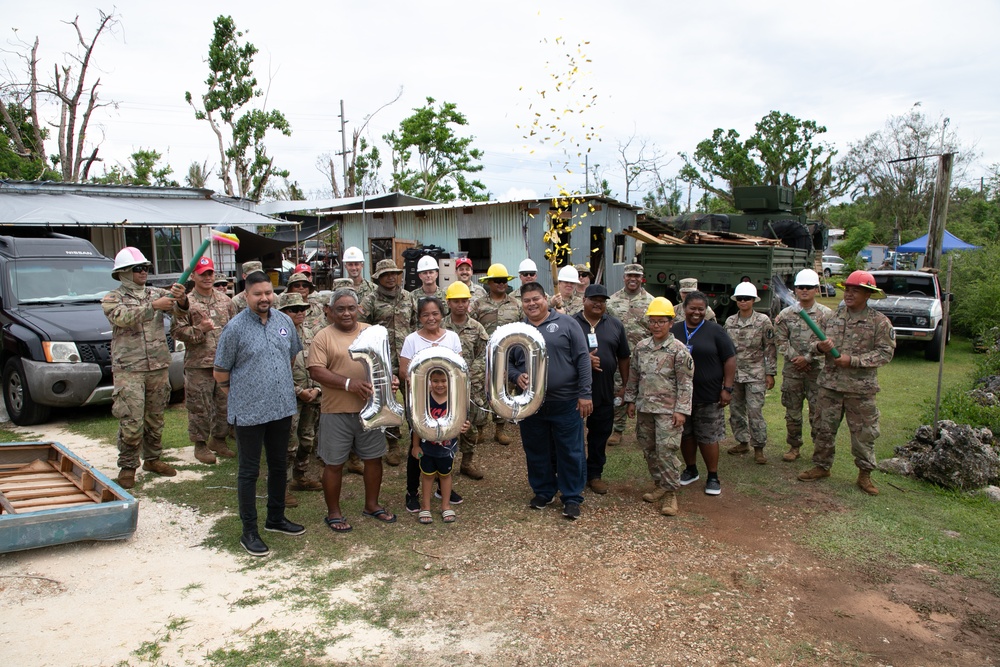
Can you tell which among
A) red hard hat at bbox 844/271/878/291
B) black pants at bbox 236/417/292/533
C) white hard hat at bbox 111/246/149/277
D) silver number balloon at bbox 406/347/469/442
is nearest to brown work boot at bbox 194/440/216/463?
white hard hat at bbox 111/246/149/277

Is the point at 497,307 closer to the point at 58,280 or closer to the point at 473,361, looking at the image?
the point at 473,361

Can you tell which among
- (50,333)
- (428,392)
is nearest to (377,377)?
(428,392)

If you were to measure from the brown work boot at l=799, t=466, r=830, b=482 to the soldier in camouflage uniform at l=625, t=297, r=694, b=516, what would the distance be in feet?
5.14

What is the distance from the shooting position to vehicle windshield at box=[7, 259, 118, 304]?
28.4ft

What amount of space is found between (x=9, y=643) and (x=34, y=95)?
2399 centimetres

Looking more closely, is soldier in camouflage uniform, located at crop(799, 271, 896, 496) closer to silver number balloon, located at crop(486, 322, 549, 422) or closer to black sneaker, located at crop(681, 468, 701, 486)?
black sneaker, located at crop(681, 468, 701, 486)

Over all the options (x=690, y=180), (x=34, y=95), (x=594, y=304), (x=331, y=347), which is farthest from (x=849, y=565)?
(x=690, y=180)

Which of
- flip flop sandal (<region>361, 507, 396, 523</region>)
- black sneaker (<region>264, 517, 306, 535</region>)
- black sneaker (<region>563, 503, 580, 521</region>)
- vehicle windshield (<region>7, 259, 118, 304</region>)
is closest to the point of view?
black sneaker (<region>264, 517, 306, 535</region>)

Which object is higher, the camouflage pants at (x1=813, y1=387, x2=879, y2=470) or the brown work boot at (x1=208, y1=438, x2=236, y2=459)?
the camouflage pants at (x1=813, y1=387, x2=879, y2=470)

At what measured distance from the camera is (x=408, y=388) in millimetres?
4992

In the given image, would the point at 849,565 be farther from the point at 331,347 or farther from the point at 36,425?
the point at 36,425

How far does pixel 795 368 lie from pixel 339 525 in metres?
4.81

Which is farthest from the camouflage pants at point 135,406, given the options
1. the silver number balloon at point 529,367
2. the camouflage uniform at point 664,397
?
the camouflage uniform at point 664,397

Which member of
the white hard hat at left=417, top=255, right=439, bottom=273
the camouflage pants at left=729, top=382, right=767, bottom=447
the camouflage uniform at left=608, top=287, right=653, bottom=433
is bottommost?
the camouflage pants at left=729, top=382, right=767, bottom=447
